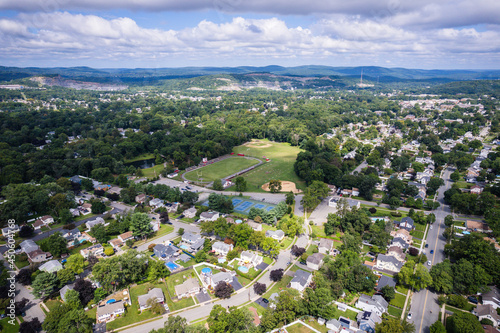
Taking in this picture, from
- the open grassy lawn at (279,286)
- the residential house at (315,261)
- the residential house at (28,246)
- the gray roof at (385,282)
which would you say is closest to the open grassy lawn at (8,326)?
the residential house at (28,246)

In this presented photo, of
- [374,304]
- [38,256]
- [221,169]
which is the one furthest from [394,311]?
[221,169]

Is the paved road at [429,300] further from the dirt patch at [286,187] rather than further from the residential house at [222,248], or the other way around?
the dirt patch at [286,187]

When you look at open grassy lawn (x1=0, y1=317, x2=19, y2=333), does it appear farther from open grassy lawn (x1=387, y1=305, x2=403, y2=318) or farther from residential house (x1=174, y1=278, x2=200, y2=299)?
open grassy lawn (x1=387, y1=305, x2=403, y2=318)

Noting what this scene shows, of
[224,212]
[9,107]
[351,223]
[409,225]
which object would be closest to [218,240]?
[224,212]

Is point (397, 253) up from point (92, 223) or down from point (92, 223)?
up

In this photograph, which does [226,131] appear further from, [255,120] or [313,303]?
[313,303]

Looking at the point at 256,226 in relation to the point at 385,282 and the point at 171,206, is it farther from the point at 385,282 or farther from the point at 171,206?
the point at 385,282
